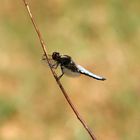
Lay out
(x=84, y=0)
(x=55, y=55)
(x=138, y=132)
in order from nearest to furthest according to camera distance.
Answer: (x=55, y=55), (x=138, y=132), (x=84, y=0)

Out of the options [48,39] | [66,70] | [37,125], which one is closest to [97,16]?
[48,39]

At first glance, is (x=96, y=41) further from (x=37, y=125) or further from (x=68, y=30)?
(x=37, y=125)

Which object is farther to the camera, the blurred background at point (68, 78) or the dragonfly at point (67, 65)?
the blurred background at point (68, 78)

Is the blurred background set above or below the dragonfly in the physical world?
below

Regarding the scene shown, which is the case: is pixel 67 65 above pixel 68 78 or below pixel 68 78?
above

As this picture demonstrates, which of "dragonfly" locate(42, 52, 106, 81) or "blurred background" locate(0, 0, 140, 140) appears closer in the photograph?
"dragonfly" locate(42, 52, 106, 81)

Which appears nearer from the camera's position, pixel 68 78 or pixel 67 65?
pixel 67 65

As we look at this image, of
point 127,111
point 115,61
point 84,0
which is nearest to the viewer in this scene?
point 127,111

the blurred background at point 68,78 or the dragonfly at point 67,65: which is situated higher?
the dragonfly at point 67,65
